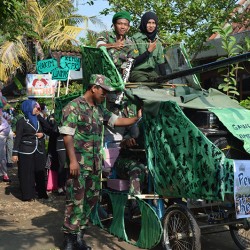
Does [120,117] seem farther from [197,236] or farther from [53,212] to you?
[53,212]

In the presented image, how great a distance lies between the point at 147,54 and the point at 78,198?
224 cm

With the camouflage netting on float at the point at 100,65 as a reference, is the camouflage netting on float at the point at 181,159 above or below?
below

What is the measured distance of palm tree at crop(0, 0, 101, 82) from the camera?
20078 millimetres

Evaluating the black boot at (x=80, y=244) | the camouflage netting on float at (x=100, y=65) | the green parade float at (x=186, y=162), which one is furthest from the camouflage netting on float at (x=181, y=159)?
the black boot at (x=80, y=244)

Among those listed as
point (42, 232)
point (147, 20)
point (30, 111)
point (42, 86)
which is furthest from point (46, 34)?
point (42, 232)

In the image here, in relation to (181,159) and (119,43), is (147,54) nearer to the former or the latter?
(119,43)

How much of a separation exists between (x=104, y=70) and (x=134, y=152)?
42.6 inches

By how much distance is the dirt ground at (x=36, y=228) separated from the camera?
224 inches

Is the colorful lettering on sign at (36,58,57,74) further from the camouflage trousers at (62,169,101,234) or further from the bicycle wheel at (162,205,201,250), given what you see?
the bicycle wheel at (162,205,201,250)

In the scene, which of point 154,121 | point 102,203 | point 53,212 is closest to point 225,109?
point 154,121

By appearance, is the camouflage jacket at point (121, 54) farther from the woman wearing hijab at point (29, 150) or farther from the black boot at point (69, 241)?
the woman wearing hijab at point (29, 150)

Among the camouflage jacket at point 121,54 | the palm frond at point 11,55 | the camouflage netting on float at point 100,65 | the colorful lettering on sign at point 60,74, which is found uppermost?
→ the palm frond at point 11,55

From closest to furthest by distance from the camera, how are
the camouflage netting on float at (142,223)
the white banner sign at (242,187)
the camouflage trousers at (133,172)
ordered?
the white banner sign at (242,187), the camouflage netting on float at (142,223), the camouflage trousers at (133,172)

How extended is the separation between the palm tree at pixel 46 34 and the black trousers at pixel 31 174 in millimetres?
11629
